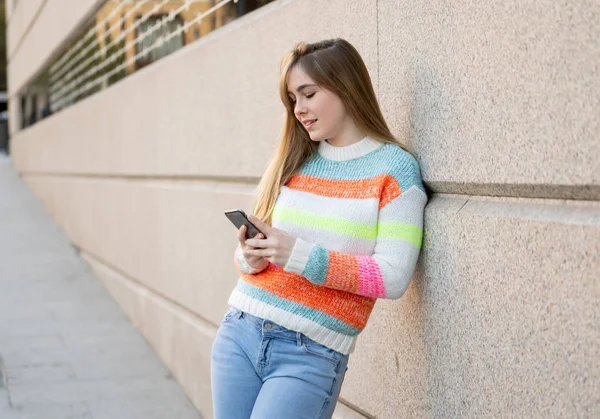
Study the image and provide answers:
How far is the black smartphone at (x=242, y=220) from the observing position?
2682mm

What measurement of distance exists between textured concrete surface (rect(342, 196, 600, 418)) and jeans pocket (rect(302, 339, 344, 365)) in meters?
0.36

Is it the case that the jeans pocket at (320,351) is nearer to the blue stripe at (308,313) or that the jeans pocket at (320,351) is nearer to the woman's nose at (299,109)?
the blue stripe at (308,313)

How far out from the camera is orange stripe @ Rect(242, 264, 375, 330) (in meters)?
2.85

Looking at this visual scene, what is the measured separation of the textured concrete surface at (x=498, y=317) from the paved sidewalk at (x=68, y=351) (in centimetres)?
280

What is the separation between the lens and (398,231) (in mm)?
2799

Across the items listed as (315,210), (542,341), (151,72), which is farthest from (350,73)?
(151,72)

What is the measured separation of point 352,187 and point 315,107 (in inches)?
10.7

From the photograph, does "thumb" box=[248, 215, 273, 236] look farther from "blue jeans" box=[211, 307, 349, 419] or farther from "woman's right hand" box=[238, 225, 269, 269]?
"blue jeans" box=[211, 307, 349, 419]

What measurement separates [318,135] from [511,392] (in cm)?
97

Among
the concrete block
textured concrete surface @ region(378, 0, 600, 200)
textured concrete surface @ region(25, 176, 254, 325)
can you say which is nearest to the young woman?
textured concrete surface @ region(378, 0, 600, 200)

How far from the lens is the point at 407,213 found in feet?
9.29

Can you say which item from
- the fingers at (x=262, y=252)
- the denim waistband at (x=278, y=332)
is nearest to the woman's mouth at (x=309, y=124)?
the fingers at (x=262, y=252)

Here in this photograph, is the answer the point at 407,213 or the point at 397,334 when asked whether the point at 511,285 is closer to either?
the point at 407,213

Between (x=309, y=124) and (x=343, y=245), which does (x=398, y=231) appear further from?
(x=309, y=124)
